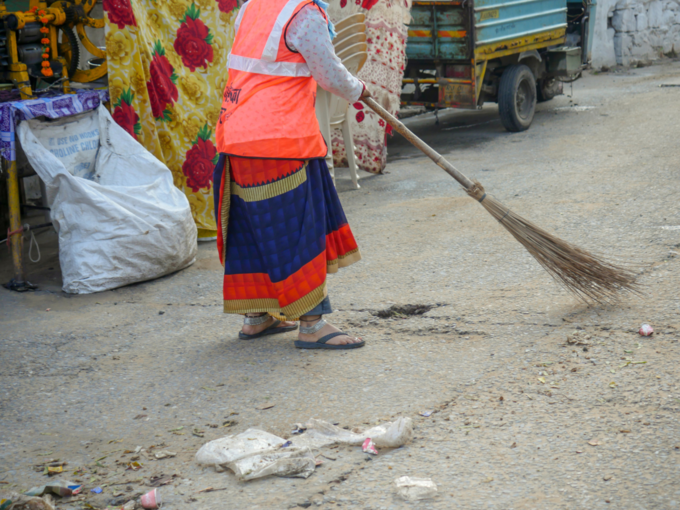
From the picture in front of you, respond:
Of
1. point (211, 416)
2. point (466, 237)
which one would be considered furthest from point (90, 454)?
point (466, 237)

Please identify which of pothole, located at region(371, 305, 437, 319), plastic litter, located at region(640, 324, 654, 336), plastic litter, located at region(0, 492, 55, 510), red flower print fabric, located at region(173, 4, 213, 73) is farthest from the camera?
red flower print fabric, located at region(173, 4, 213, 73)

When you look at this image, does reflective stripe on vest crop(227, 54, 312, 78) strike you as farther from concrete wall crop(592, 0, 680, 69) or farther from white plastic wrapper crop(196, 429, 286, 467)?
concrete wall crop(592, 0, 680, 69)

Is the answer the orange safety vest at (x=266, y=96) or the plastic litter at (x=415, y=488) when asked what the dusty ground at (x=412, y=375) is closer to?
the plastic litter at (x=415, y=488)

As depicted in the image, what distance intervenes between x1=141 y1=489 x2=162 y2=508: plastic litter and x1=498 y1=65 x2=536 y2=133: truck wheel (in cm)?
657

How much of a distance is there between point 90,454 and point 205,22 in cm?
334

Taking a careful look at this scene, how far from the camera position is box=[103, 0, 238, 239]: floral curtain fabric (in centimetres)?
433

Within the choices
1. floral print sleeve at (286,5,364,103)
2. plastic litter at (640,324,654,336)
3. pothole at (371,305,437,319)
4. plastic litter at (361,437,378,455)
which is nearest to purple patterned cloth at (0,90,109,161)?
floral print sleeve at (286,5,364,103)

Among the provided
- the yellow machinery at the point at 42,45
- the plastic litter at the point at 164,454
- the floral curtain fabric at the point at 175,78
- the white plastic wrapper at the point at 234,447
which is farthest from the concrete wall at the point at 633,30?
the plastic litter at the point at 164,454

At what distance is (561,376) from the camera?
2564 millimetres

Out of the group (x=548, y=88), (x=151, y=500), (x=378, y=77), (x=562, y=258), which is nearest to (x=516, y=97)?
(x=548, y=88)

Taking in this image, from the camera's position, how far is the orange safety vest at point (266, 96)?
8.96 ft

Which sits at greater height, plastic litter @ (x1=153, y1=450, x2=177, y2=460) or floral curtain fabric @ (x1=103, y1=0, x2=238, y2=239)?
floral curtain fabric @ (x1=103, y1=0, x2=238, y2=239)

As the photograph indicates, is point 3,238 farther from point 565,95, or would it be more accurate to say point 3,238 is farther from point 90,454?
point 565,95

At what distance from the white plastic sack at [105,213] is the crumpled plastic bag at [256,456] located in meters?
2.02
